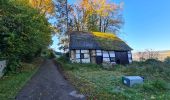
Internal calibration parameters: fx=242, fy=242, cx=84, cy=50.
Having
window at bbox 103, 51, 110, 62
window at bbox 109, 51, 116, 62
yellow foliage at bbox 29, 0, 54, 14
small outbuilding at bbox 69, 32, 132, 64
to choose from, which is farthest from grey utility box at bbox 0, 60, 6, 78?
yellow foliage at bbox 29, 0, 54, 14

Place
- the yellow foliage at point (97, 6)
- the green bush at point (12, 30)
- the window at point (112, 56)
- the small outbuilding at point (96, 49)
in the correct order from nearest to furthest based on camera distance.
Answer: the green bush at point (12, 30), the small outbuilding at point (96, 49), the window at point (112, 56), the yellow foliage at point (97, 6)

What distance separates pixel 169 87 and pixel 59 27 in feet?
98.0

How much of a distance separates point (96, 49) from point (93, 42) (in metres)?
1.51

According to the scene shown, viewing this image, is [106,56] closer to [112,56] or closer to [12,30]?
[112,56]

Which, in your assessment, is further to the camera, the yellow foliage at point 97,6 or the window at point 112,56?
the yellow foliage at point 97,6

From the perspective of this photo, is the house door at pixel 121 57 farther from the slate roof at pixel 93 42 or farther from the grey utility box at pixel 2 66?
the grey utility box at pixel 2 66

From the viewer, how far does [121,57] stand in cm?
3081

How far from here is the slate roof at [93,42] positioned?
29.0m

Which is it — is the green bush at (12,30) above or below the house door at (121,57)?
above

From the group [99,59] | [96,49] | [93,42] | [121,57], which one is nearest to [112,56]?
[121,57]

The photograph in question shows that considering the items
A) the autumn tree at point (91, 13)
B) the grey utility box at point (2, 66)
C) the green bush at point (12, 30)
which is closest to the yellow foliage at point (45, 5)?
the autumn tree at point (91, 13)

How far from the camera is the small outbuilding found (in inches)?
1128

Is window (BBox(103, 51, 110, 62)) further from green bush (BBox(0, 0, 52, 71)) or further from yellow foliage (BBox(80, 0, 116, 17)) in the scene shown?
green bush (BBox(0, 0, 52, 71))

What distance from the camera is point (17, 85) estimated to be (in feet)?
38.7
